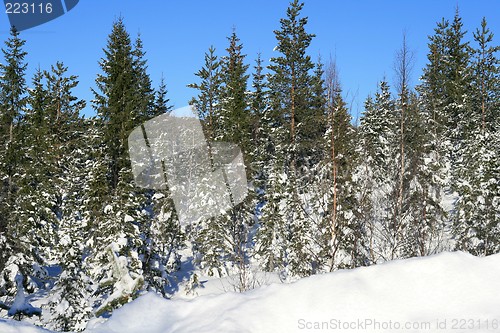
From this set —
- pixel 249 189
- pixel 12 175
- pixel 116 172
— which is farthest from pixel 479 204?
pixel 12 175

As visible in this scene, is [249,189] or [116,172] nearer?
[116,172]

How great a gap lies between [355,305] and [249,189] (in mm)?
21472

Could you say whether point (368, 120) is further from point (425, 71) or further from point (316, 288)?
point (316, 288)

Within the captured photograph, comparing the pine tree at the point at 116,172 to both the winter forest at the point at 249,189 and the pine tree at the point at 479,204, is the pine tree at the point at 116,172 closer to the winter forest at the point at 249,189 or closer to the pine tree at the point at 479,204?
the winter forest at the point at 249,189

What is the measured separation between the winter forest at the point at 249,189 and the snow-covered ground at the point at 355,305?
14.5 feet

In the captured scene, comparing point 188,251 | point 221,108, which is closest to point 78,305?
point 188,251

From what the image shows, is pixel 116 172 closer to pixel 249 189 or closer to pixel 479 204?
pixel 249 189

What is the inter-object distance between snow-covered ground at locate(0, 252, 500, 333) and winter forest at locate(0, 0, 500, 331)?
4407 mm

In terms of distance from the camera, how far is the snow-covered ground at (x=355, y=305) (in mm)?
3898

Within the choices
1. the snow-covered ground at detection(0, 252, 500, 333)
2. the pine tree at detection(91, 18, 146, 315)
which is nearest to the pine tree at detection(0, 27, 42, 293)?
the pine tree at detection(91, 18, 146, 315)

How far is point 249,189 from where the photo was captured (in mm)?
25516

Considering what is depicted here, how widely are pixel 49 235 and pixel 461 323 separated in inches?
854

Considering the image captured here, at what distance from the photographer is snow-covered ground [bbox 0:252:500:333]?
12.8ft

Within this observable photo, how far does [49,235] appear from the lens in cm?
2102
